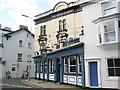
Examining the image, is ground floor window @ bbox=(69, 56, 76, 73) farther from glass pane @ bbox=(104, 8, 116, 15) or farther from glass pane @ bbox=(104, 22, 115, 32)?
glass pane @ bbox=(104, 8, 116, 15)

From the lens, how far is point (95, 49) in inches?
558

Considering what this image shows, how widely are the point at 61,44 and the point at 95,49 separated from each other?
7182mm

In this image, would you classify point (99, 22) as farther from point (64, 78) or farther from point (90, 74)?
point (64, 78)

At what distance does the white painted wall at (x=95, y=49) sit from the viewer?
1303 cm

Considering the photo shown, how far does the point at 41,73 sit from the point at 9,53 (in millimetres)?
12192

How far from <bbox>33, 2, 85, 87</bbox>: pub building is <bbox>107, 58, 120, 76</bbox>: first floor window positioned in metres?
2.64

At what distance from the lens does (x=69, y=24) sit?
1998 cm

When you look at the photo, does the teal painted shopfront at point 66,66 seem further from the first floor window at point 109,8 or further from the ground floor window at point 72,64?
the first floor window at point 109,8

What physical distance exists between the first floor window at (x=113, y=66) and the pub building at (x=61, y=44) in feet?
8.67

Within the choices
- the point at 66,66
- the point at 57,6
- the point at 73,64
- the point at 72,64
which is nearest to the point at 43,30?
the point at 57,6

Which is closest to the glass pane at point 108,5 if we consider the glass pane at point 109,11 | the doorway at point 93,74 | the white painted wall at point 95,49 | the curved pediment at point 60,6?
the glass pane at point 109,11

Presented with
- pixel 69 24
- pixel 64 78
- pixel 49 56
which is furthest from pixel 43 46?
pixel 64 78

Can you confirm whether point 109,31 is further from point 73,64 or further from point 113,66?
point 73,64

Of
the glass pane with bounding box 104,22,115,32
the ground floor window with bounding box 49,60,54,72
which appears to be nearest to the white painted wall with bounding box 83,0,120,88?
the glass pane with bounding box 104,22,115,32
